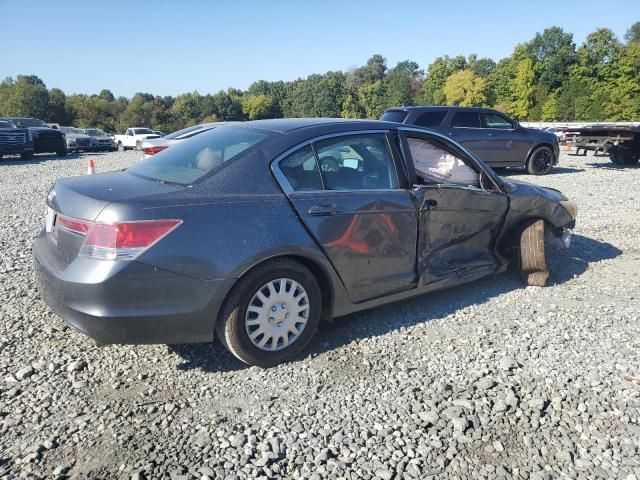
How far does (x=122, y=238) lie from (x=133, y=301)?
37cm

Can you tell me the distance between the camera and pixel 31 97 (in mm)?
64438

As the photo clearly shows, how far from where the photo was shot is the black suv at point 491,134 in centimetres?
1220

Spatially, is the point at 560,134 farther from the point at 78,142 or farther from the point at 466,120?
the point at 78,142

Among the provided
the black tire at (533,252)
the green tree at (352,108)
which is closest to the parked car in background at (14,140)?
the black tire at (533,252)

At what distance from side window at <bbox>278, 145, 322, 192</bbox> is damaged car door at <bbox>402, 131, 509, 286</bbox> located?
2.98 feet

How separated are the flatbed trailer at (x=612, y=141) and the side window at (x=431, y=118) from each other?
6.26 m

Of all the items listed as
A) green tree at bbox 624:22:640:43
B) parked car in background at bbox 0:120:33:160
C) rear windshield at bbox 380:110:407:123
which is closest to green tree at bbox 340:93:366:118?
green tree at bbox 624:22:640:43

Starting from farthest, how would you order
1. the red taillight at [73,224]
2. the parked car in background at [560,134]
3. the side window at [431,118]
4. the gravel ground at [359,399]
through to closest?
the parked car in background at [560,134] < the side window at [431,118] < the red taillight at [73,224] < the gravel ground at [359,399]

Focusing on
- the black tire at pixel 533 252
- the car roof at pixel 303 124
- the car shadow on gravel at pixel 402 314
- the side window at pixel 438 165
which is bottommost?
the car shadow on gravel at pixel 402 314

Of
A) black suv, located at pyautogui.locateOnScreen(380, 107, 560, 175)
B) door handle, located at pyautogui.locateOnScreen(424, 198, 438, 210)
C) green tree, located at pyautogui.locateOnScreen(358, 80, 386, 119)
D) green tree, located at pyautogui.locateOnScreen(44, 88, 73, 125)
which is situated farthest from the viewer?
green tree, located at pyautogui.locateOnScreen(358, 80, 386, 119)

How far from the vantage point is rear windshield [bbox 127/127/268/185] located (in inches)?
134

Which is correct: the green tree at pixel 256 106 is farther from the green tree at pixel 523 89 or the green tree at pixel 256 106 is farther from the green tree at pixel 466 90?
the green tree at pixel 523 89

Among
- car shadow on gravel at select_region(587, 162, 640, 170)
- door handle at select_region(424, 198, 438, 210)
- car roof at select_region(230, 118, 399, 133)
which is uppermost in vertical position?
car roof at select_region(230, 118, 399, 133)

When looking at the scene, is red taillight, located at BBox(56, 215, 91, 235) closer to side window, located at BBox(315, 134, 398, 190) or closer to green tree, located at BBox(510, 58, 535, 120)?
side window, located at BBox(315, 134, 398, 190)
